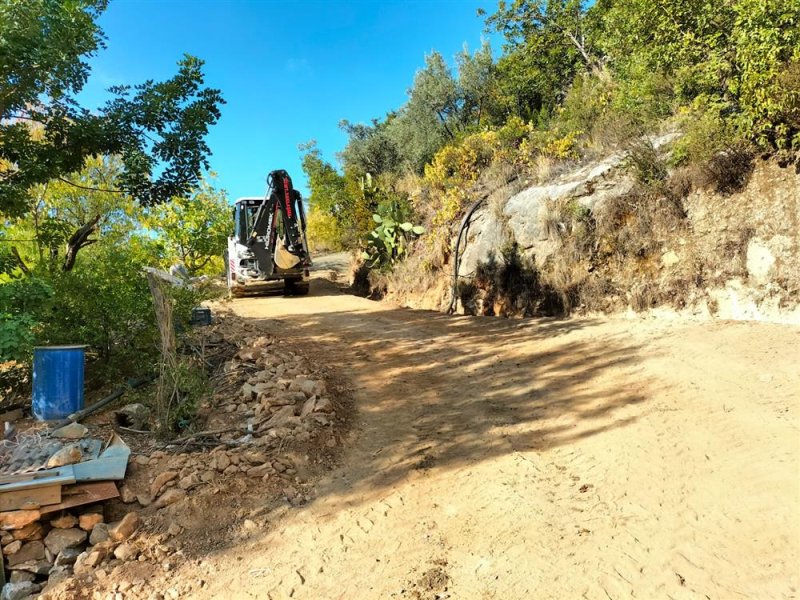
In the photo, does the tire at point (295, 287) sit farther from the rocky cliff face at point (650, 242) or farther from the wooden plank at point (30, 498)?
the wooden plank at point (30, 498)

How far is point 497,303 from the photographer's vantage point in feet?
34.9

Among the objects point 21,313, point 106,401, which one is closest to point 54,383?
point 106,401

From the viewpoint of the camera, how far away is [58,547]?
11.2ft

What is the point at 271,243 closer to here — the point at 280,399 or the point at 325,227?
the point at 280,399

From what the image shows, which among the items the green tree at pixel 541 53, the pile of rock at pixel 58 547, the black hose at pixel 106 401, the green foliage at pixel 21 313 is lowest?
the pile of rock at pixel 58 547

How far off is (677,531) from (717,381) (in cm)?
281

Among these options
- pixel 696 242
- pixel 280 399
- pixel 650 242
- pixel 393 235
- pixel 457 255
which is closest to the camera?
pixel 280 399

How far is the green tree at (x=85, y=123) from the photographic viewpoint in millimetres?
6203

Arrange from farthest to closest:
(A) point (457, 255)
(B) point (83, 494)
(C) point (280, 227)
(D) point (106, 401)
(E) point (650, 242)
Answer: (C) point (280, 227) → (A) point (457, 255) → (E) point (650, 242) → (D) point (106, 401) → (B) point (83, 494)

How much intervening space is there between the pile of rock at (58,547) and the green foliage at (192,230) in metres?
13.1

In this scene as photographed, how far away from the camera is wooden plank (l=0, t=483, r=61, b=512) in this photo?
3436 mm

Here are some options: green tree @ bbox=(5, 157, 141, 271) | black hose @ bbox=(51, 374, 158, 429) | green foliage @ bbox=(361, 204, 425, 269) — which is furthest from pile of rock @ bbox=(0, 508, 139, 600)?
green foliage @ bbox=(361, 204, 425, 269)

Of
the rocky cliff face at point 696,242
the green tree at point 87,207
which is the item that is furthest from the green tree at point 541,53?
the green tree at point 87,207

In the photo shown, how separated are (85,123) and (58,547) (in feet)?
19.0
